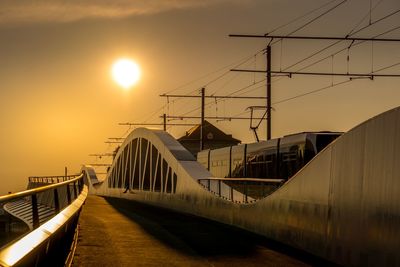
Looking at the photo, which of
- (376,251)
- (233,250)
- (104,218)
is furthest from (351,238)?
(104,218)

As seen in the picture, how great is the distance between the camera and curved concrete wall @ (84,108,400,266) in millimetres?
9398

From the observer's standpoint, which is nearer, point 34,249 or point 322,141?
point 34,249

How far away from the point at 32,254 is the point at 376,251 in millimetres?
5093

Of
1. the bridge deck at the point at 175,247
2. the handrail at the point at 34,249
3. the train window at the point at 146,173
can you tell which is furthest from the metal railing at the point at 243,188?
the train window at the point at 146,173

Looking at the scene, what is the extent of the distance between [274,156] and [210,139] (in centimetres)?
11633

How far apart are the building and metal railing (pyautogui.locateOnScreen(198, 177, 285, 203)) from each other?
11597cm

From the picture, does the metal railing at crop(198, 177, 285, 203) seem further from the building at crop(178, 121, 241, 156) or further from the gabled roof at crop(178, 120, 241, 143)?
the gabled roof at crop(178, 120, 241, 143)

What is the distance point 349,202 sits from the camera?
10.6m

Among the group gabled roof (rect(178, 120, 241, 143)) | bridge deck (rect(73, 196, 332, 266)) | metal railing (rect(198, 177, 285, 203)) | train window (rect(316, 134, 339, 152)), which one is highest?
gabled roof (rect(178, 120, 241, 143))

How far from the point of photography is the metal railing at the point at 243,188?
54.8 feet

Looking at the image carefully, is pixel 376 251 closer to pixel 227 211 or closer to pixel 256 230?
pixel 256 230

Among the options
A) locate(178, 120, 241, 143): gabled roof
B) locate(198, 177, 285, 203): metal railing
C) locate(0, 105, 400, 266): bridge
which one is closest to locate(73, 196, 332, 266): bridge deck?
locate(0, 105, 400, 266): bridge

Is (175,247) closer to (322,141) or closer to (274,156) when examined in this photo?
(322,141)

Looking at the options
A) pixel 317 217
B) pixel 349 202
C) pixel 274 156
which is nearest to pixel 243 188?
pixel 317 217
